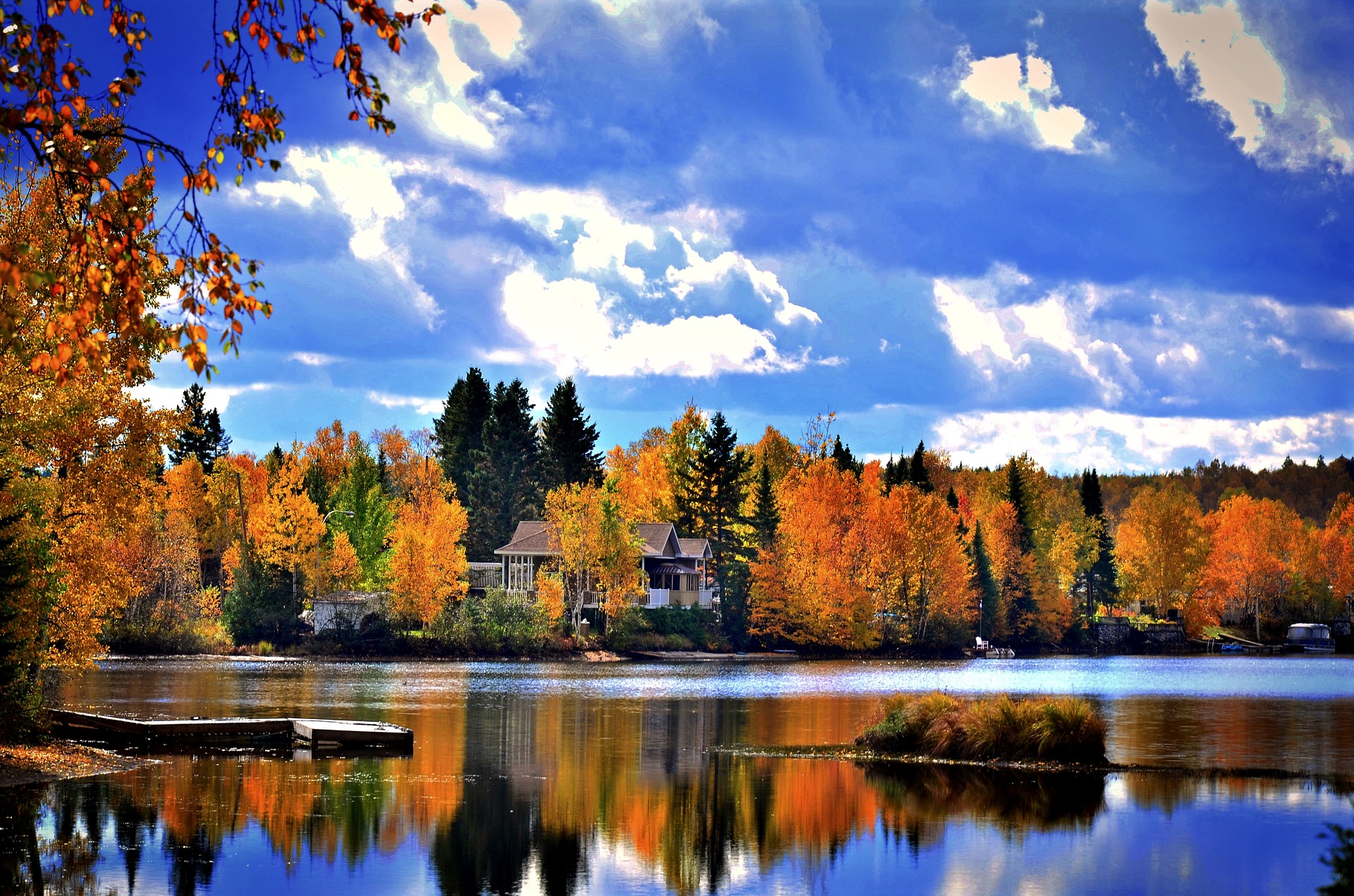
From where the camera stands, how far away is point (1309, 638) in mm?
Result: 115438

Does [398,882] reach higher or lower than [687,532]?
lower

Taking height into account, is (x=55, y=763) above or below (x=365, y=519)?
below

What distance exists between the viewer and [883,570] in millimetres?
92312

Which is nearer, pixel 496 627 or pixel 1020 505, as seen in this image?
pixel 496 627

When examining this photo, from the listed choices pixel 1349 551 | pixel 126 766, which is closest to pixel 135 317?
pixel 126 766

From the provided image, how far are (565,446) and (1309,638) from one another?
237 ft

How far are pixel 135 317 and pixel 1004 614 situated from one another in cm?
10323

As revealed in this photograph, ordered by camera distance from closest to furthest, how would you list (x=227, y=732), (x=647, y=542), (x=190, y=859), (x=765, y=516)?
1. (x=190, y=859)
2. (x=227, y=732)
3. (x=765, y=516)
4. (x=647, y=542)

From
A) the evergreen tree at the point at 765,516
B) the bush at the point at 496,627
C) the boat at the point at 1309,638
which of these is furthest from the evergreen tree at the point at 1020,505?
the bush at the point at 496,627

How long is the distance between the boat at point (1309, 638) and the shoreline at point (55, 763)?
11102 cm

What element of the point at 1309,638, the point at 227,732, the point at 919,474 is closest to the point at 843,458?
the point at 919,474

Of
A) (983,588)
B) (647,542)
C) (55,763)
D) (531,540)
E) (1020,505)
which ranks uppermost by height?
(1020,505)

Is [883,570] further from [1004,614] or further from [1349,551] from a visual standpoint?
[1349,551]

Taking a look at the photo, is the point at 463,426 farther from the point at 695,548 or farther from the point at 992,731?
the point at 992,731
